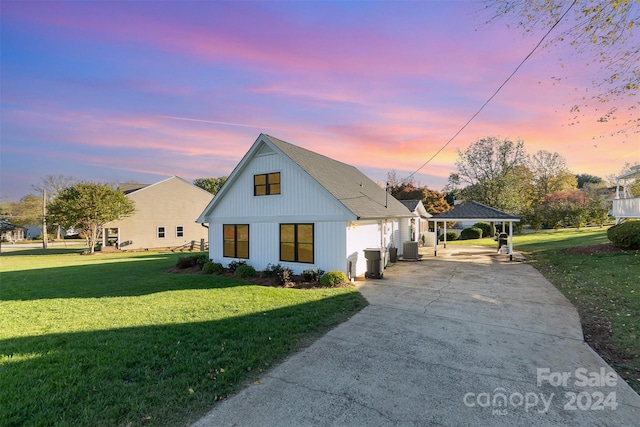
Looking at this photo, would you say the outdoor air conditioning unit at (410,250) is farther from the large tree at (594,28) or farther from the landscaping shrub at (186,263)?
the landscaping shrub at (186,263)

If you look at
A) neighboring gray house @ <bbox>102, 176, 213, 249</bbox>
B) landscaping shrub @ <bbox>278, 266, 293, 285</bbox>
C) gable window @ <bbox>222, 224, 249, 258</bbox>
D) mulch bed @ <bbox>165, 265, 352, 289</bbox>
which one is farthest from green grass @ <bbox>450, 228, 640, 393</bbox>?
neighboring gray house @ <bbox>102, 176, 213, 249</bbox>

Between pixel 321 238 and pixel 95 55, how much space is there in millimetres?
11680

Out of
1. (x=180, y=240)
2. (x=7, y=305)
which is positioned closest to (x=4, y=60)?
(x=7, y=305)

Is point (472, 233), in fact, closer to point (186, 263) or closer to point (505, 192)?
point (505, 192)

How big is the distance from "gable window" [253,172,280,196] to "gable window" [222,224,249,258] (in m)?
1.84

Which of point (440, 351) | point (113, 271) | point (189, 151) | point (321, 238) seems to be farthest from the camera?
point (189, 151)

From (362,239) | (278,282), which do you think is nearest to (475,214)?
(362,239)

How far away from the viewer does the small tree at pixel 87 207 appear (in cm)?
2544

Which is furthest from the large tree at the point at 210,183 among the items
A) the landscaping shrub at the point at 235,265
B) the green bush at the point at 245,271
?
the green bush at the point at 245,271

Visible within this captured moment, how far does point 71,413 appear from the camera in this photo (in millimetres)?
3262

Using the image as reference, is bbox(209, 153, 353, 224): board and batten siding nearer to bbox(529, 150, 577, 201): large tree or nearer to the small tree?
the small tree

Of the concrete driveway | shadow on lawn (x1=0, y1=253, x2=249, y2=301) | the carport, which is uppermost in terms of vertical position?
the carport

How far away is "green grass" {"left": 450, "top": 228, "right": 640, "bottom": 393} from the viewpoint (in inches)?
194

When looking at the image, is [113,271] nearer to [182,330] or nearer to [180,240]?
[182,330]
